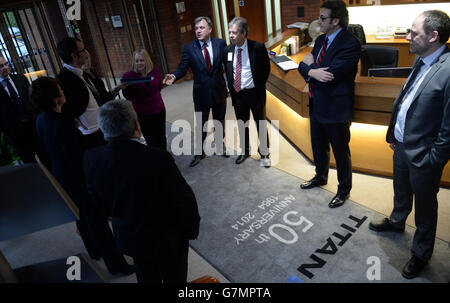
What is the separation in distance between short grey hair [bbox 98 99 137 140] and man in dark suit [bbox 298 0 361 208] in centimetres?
186

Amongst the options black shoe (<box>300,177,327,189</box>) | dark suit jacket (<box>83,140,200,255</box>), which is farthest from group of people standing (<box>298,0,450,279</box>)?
dark suit jacket (<box>83,140,200,255</box>)

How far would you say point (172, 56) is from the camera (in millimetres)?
8266

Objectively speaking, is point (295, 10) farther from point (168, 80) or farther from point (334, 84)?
point (334, 84)

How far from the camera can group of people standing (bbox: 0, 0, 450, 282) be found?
1719mm

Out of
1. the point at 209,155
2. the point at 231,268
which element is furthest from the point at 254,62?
the point at 231,268

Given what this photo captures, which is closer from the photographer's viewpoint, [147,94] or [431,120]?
[431,120]

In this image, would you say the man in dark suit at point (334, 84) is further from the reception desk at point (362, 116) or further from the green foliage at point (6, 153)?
the green foliage at point (6, 153)

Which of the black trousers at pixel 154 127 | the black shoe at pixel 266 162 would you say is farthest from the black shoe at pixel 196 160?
the black shoe at pixel 266 162

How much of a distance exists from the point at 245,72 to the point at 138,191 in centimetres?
264

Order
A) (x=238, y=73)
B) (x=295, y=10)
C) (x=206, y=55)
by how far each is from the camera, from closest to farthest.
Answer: (x=238, y=73), (x=206, y=55), (x=295, y=10)

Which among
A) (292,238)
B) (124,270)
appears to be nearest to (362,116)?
(292,238)

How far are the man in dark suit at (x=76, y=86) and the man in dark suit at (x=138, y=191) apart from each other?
112cm

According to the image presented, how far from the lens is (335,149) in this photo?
10.7 feet

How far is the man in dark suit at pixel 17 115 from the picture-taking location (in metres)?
3.48
